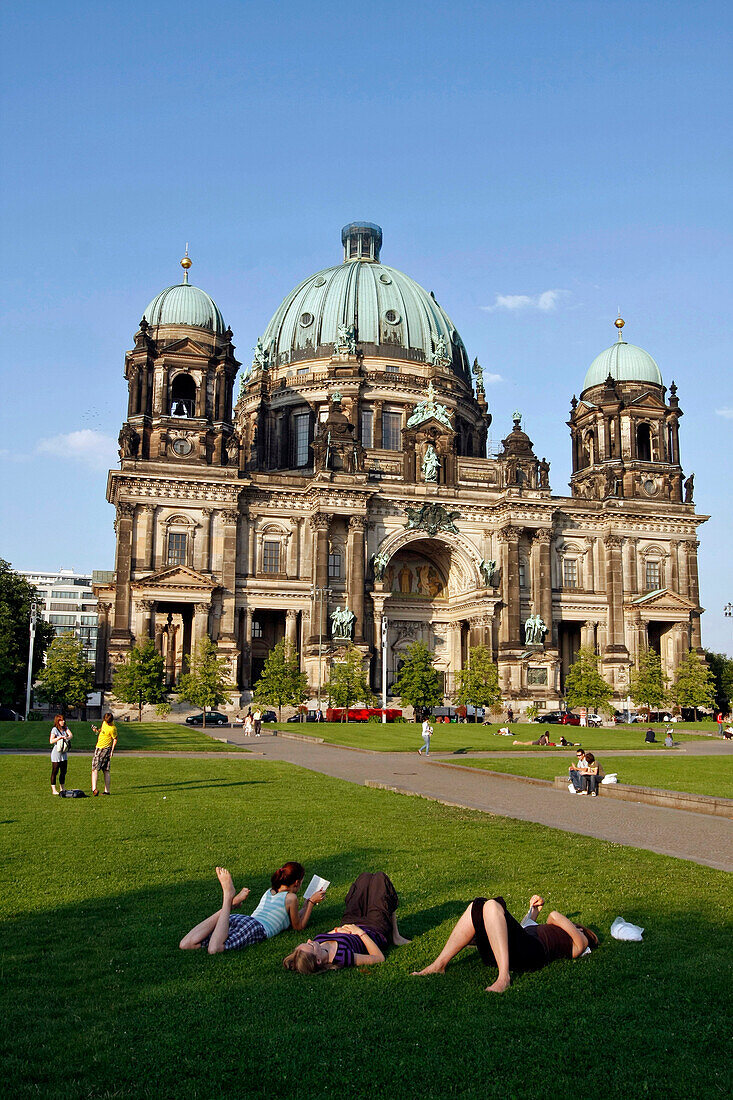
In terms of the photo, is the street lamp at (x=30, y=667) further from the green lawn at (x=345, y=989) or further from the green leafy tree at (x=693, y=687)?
the green lawn at (x=345, y=989)

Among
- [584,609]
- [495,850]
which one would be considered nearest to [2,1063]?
[495,850]

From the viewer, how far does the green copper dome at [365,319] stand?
311 ft

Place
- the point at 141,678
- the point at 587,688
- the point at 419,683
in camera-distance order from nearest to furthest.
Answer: the point at 141,678, the point at 419,683, the point at 587,688

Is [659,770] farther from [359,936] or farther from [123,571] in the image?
[123,571]

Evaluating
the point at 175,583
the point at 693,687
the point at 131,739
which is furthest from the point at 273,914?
the point at 693,687

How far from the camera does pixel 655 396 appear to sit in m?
91.2

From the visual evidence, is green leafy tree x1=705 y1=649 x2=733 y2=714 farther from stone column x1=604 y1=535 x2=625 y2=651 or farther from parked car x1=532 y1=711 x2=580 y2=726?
parked car x1=532 y1=711 x2=580 y2=726

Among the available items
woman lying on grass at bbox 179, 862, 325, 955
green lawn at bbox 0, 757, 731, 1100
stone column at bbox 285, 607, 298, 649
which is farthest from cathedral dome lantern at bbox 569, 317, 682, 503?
woman lying on grass at bbox 179, 862, 325, 955

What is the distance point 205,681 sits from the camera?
2478 inches

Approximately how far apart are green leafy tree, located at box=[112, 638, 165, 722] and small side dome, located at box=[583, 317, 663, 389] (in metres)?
50.9

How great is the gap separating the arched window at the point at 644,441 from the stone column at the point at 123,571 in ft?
154

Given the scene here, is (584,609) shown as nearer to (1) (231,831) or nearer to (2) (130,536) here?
(2) (130,536)

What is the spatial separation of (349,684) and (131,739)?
2670 cm

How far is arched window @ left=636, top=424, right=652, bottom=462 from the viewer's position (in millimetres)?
91562
